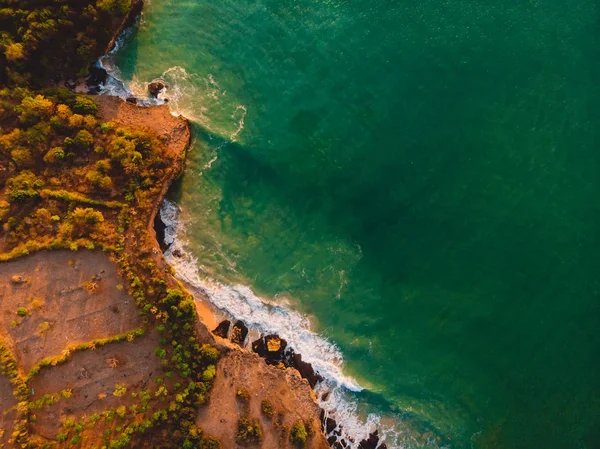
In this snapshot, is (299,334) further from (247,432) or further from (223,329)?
(247,432)

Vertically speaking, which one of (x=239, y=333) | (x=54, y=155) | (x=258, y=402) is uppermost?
(x=54, y=155)

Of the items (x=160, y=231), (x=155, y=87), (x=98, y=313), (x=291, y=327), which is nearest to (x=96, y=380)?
(x=98, y=313)

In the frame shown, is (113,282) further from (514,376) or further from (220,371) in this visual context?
(514,376)

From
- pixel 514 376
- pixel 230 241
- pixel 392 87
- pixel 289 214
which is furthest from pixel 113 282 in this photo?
pixel 514 376

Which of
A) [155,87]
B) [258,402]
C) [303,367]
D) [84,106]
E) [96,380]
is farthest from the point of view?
[155,87]

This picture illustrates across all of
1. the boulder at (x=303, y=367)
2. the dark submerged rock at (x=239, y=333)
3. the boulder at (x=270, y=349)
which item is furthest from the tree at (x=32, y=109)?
the boulder at (x=303, y=367)

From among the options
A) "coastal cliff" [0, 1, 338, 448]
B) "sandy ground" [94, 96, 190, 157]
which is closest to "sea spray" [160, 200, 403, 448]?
"coastal cliff" [0, 1, 338, 448]

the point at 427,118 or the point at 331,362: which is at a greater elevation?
the point at 427,118
